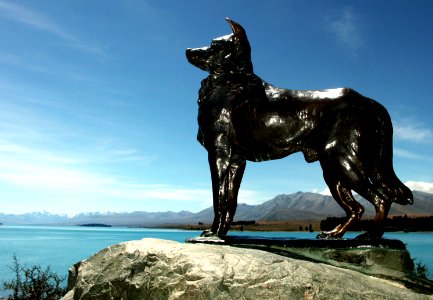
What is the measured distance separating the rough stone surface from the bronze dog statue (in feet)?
3.04

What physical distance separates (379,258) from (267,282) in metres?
1.47

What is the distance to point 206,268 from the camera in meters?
3.99

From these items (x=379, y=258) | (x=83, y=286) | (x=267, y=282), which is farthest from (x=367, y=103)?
(x=83, y=286)

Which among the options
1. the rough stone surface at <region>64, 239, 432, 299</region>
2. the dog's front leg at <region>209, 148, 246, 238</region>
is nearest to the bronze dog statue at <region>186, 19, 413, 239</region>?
the dog's front leg at <region>209, 148, 246, 238</region>

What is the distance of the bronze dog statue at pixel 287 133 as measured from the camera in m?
4.91

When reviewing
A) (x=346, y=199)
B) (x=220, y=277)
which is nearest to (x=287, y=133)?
(x=346, y=199)

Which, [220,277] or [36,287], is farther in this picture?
[36,287]

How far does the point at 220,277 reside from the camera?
3.91 metres

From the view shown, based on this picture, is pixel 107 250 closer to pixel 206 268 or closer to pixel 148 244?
pixel 148 244

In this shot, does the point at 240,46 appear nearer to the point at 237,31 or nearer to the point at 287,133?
the point at 237,31

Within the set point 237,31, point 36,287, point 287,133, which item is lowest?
point 36,287

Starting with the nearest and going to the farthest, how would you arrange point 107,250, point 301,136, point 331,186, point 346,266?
point 346,266
point 107,250
point 301,136
point 331,186

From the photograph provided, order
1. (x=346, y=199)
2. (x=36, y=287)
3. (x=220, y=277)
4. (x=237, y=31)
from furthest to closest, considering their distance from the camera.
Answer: (x=36, y=287), (x=237, y=31), (x=346, y=199), (x=220, y=277)

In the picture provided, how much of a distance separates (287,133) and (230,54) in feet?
4.67
